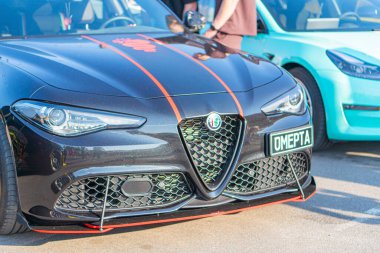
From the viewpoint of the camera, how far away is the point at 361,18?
6.82 meters

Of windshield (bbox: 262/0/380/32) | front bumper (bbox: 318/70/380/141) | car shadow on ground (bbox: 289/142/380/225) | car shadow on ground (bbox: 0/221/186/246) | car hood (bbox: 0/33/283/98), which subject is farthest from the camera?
windshield (bbox: 262/0/380/32)

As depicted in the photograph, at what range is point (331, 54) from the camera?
6.07m

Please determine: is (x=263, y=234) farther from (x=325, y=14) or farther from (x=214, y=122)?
(x=325, y=14)

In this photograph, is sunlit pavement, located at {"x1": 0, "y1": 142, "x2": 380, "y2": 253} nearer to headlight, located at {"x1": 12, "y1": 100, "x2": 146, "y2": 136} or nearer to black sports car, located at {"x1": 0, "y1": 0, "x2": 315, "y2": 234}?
black sports car, located at {"x1": 0, "y1": 0, "x2": 315, "y2": 234}

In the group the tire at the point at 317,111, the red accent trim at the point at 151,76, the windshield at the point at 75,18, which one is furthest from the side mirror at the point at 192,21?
the tire at the point at 317,111

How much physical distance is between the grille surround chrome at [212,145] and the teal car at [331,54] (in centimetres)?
216

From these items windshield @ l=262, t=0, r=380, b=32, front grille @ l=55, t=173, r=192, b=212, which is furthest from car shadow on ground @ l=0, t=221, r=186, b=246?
windshield @ l=262, t=0, r=380, b=32

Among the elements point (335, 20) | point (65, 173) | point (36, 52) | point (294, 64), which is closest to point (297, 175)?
point (65, 173)

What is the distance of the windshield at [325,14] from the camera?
676cm

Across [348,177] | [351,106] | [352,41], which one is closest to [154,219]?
[348,177]

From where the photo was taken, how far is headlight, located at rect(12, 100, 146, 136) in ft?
12.2

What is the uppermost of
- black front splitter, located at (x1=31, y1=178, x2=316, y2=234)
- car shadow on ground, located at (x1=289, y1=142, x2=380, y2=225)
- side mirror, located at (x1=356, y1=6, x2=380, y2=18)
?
side mirror, located at (x1=356, y1=6, x2=380, y2=18)

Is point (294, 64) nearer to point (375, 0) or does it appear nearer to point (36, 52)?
point (375, 0)

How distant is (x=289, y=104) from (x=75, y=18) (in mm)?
1708
